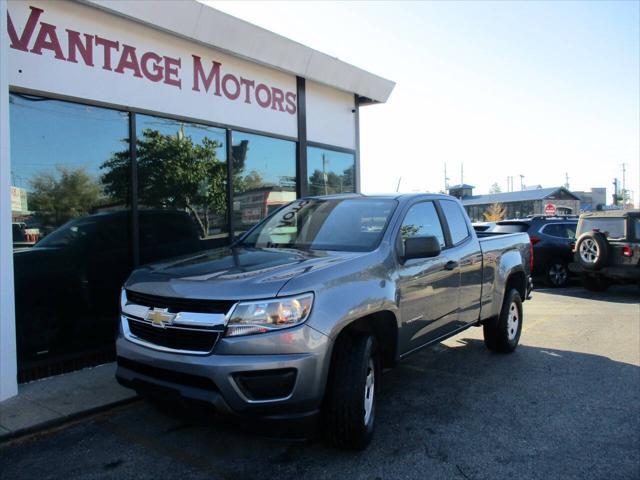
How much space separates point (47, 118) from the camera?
17.8ft

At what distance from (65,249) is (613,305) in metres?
9.43

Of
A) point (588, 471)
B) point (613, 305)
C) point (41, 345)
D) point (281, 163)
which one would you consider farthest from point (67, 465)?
point (613, 305)

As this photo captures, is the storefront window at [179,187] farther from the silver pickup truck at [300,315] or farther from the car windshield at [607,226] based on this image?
the car windshield at [607,226]

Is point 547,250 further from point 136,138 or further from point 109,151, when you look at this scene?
point 109,151

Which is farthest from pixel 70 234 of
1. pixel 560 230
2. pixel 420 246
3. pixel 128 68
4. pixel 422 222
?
pixel 560 230

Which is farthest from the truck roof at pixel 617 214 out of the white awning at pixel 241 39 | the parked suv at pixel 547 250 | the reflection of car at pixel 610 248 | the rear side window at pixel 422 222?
the rear side window at pixel 422 222

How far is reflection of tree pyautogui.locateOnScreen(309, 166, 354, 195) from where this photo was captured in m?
9.46

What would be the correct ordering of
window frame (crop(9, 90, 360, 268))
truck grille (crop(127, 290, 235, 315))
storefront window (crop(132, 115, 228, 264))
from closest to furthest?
truck grille (crop(127, 290, 235, 315)), window frame (crop(9, 90, 360, 268)), storefront window (crop(132, 115, 228, 264))

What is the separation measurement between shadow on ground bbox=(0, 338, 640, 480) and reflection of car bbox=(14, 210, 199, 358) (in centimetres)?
163

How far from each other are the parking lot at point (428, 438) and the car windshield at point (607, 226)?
6.17 metres

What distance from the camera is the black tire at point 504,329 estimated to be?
600cm

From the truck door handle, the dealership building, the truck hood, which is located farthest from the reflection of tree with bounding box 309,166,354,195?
the truck hood

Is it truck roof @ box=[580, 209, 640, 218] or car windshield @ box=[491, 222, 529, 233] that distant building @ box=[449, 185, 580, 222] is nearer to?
car windshield @ box=[491, 222, 529, 233]

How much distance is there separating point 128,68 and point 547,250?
1024 centimetres
